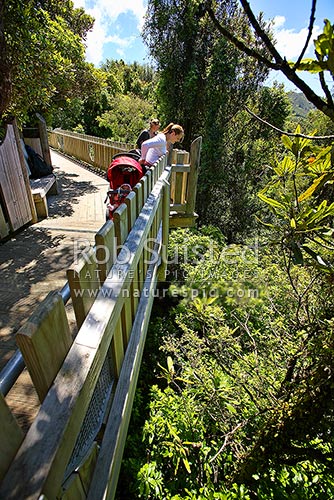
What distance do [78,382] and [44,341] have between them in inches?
8.2

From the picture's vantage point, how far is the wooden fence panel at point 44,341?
697 mm

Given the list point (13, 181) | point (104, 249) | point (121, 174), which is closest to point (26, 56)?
point (13, 181)

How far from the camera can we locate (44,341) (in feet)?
2.48

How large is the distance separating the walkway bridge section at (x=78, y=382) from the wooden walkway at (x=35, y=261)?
1.73 feet

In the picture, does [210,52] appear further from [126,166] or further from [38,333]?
[38,333]

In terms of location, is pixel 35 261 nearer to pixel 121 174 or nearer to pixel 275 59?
pixel 121 174

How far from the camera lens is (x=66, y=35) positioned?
5.99 meters

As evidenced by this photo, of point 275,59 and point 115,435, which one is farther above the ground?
point 275,59

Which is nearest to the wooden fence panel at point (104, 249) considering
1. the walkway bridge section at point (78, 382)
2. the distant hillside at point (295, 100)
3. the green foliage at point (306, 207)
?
the walkway bridge section at point (78, 382)

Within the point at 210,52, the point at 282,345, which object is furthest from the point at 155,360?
the point at 210,52

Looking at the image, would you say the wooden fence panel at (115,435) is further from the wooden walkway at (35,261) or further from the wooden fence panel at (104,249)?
the wooden fence panel at (104,249)

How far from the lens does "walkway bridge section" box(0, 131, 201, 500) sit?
66 centimetres

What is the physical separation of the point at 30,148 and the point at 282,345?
22.4 ft

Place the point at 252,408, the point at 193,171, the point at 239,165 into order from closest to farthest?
the point at 252,408 < the point at 193,171 < the point at 239,165
